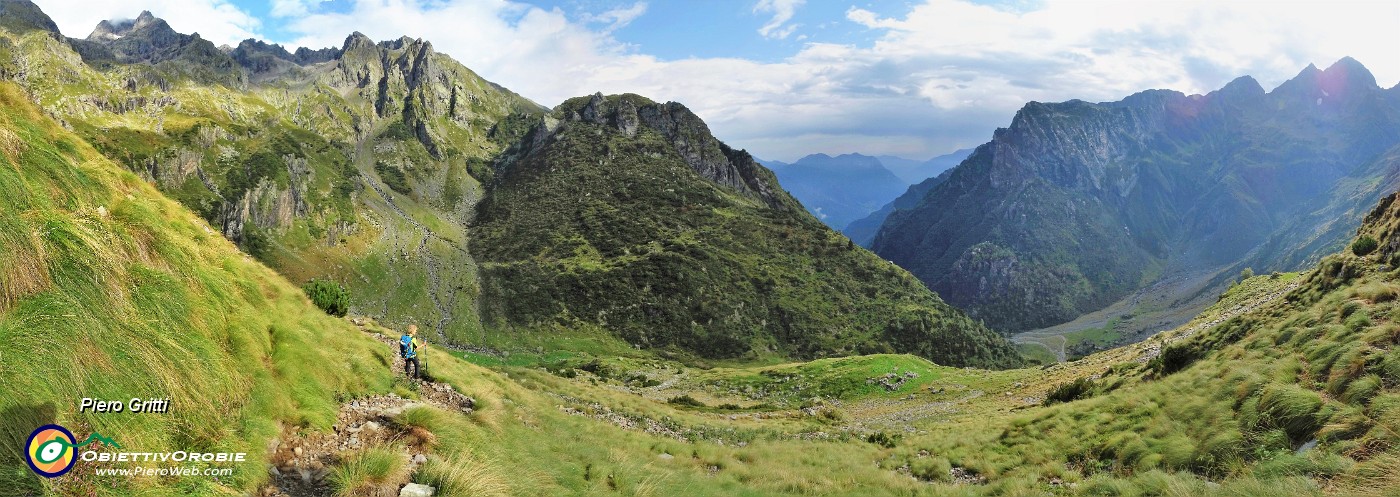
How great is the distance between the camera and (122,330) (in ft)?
25.5

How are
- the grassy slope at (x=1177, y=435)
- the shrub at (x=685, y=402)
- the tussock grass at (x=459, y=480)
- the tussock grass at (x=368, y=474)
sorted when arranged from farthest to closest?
the shrub at (x=685, y=402) < the grassy slope at (x=1177, y=435) < the tussock grass at (x=459, y=480) < the tussock grass at (x=368, y=474)

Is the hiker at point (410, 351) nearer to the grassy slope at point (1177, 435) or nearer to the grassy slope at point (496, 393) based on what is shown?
the grassy slope at point (496, 393)

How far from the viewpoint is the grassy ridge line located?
21.3ft

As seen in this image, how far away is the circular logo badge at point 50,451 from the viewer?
5.70 m

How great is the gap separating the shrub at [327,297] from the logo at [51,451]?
60.3 ft

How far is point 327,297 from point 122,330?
16.8m

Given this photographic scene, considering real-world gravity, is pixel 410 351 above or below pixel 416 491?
above

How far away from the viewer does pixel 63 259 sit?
7.94 meters

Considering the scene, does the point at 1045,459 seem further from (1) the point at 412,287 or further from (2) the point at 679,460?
(1) the point at 412,287

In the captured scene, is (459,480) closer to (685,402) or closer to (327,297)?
(327,297)

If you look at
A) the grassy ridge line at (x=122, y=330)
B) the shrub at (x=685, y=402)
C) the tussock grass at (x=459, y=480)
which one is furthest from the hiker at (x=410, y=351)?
the shrub at (x=685, y=402)

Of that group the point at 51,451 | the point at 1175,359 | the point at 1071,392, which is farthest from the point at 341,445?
the point at 1071,392

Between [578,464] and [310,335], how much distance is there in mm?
6936

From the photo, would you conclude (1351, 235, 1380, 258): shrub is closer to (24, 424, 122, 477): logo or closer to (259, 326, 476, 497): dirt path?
(259, 326, 476, 497): dirt path
